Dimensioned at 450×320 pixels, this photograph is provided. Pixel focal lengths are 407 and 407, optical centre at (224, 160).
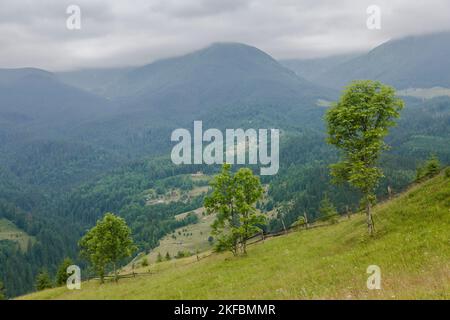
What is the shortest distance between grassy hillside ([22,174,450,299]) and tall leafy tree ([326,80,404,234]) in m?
4.74

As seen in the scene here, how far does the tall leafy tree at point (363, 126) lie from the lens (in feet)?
118

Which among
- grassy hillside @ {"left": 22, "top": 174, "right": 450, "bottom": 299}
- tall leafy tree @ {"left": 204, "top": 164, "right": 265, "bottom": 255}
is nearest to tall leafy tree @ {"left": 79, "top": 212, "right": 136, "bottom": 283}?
grassy hillside @ {"left": 22, "top": 174, "right": 450, "bottom": 299}

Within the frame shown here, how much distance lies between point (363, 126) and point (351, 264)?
1326 centimetres

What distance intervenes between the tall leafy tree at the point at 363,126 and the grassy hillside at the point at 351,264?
4.74 metres

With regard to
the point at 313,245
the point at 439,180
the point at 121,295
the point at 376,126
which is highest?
the point at 376,126

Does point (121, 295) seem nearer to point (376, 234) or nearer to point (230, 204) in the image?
point (230, 204)

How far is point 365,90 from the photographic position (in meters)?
37.2

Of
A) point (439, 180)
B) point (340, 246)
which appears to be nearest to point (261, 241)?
point (340, 246)

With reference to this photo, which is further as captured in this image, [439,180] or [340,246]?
[439,180]

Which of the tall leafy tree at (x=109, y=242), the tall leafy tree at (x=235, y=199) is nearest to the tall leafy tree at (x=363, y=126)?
the tall leafy tree at (x=235, y=199)

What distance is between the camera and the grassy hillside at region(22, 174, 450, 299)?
22172mm

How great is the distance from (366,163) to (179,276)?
2532cm

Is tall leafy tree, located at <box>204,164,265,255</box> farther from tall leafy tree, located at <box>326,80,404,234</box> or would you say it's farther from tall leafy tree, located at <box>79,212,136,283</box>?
tall leafy tree, located at <box>79,212,136,283</box>

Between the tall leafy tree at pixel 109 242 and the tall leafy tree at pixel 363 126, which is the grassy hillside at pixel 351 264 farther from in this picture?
the tall leafy tree at pixel 109 242
